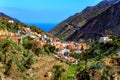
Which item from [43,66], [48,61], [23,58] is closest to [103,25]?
[48,61]

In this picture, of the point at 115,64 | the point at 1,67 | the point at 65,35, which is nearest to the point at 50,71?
the point at 1,67

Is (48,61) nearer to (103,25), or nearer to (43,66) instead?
(43,66)

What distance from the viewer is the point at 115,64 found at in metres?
26.7

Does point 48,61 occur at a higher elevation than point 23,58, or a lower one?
lower

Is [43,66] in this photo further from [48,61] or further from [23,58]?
[48,61]

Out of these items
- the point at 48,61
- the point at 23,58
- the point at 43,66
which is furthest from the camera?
the point at 48,61

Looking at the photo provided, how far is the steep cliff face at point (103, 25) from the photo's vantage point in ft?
390

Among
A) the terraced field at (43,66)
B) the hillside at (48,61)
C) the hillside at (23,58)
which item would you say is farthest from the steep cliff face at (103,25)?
the terraced field at (43,66)

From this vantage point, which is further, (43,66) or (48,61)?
(48,61)

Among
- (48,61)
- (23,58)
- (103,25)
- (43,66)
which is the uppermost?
(103,25)

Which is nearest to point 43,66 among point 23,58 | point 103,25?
point 23,58

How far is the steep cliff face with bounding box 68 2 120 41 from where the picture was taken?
118950 mm

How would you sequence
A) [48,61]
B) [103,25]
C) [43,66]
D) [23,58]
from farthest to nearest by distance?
1. [103,25]
2. [48,61]
3. [43,66]
4. [23,58]

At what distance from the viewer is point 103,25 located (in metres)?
127
